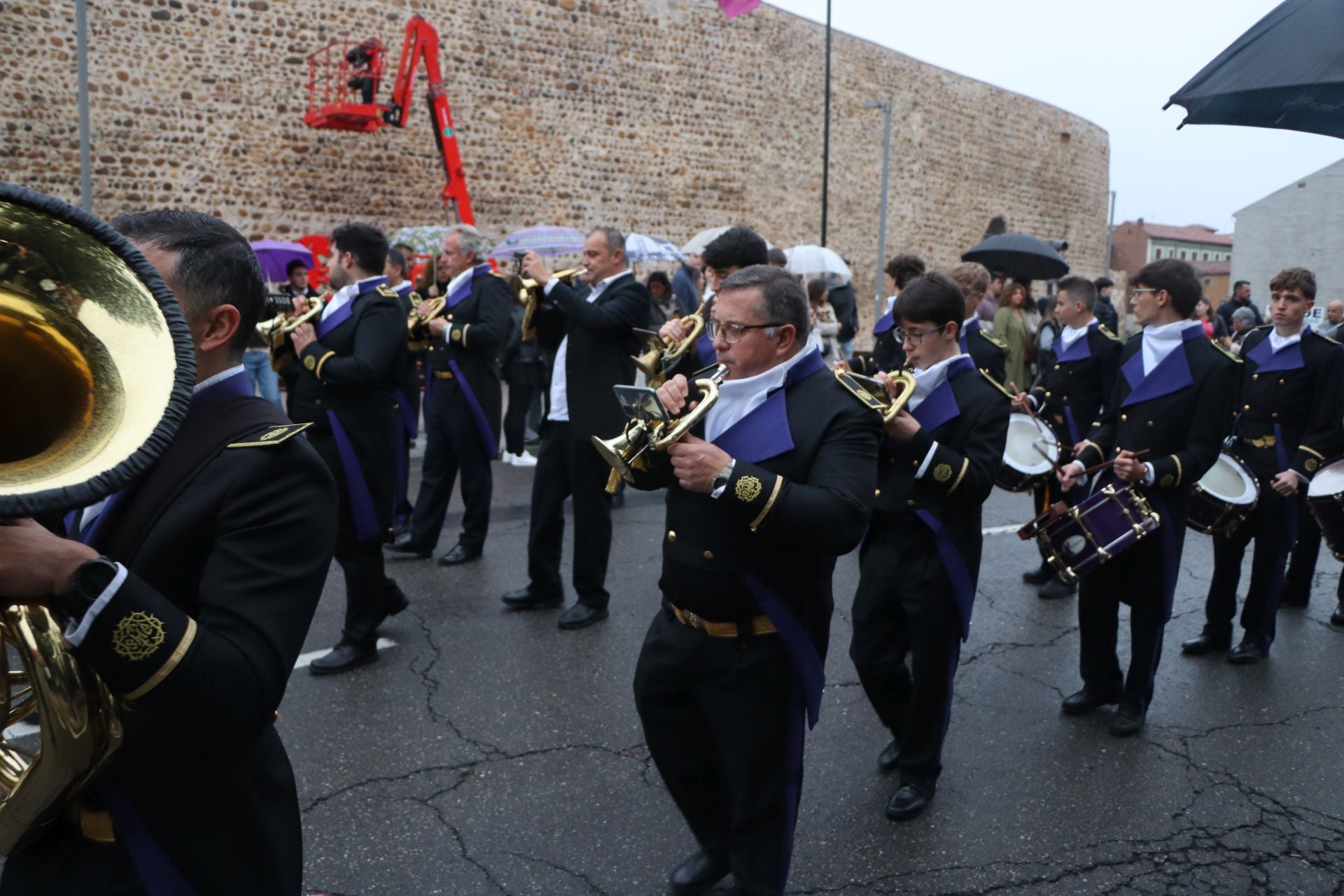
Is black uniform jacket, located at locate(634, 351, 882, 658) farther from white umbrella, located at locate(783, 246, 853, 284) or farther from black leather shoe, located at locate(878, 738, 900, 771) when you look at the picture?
white umbrella, located at locate(783, 246, 853, 284)

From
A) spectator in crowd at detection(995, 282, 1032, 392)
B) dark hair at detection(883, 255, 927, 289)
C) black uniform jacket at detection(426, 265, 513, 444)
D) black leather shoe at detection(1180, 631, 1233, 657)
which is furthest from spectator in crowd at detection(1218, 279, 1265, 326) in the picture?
black uniform jacket at detection(426, 265, 513, 444)

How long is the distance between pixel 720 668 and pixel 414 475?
731 centimetres

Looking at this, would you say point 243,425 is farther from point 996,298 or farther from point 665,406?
point 996,298

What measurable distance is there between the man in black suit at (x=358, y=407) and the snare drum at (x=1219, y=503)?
147 inches

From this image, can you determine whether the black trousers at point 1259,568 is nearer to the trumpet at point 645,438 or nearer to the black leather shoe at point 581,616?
the black leather shoe at point 581,616

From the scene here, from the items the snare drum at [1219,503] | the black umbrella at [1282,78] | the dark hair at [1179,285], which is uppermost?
the black umbrella at [1282,78]

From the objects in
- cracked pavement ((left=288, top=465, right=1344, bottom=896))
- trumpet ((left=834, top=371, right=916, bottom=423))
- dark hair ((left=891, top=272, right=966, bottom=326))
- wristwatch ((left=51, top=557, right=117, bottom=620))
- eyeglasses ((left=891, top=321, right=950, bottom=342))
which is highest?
dark hair ((left=891, top=272, right=966, bottom=326))

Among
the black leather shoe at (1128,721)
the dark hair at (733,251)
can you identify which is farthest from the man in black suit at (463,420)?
the black leather shoe at (1128,721)

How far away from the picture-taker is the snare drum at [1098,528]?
4.22 metres

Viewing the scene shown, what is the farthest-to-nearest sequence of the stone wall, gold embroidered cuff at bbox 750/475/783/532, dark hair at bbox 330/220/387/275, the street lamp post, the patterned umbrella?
the street lamp post
the stone wall
the patterned umbrella
dark hair at bbox 330/220/387/275
gold embroidered cuff at bbox 750/475/783/532

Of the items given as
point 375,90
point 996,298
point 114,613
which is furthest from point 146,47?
point 114,613

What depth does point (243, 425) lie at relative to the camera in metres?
1.77

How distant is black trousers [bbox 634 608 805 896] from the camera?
2.85 m

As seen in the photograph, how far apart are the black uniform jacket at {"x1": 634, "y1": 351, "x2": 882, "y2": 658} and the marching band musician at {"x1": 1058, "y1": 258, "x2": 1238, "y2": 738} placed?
1934mm
